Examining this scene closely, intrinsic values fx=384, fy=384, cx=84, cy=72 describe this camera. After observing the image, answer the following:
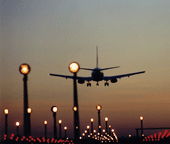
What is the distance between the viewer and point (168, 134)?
3050 cm

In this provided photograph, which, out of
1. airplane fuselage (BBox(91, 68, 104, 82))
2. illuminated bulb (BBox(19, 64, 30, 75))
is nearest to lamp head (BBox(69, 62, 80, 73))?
illuminated bulb (BBox(19, 64, 30, 75))

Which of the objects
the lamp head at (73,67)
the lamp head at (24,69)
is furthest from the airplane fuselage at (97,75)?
the lamp head at (73,67)

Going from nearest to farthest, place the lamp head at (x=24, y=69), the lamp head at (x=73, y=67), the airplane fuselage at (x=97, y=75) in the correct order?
1. the lamp head at (x=73, y=67)
2. the lamp head at (x=24, y=69)
3. the airplane fuselage at (x=97, y=75)

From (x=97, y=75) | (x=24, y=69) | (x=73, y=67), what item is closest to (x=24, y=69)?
(x=24, y=69)

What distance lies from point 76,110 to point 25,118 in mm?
5348

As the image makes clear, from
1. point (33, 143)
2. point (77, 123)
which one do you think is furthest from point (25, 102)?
point (33, 143)

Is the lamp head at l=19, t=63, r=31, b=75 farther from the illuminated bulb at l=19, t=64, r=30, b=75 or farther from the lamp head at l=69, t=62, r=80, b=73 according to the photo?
the lamp head at l=69, t=62, r=80, b=73

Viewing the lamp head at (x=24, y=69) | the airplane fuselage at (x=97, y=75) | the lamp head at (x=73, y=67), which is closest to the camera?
the lamp head at (x=73, y=67)

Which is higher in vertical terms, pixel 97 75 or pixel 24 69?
pixel 97 75

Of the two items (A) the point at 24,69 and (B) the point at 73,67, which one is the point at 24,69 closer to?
(A) the point at 24,69

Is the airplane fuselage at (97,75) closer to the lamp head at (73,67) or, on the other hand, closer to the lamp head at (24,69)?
the lamp head at (24,69)

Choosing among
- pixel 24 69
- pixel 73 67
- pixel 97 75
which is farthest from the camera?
pixel 97 75

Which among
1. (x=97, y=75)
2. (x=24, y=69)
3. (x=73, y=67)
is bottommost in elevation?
(x=73, y=67)

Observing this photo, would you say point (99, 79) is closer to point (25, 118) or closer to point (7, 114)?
point (7, 114)
